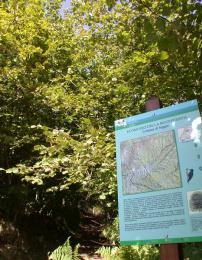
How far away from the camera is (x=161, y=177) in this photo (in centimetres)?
319

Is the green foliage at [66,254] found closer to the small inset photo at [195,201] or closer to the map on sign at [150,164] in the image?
the map on sign at [150,164]

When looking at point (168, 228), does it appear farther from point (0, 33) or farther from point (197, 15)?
point (0, 33)

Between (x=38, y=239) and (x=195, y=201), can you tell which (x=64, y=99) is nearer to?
(x=38, y=239)

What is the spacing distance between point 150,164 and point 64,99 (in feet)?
17.5

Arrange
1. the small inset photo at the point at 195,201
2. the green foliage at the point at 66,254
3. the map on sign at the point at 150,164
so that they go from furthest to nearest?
the green foliage at the point at 66,254 < the map on sign at the point at 150,164 < the small inset photo at the point at 195,201

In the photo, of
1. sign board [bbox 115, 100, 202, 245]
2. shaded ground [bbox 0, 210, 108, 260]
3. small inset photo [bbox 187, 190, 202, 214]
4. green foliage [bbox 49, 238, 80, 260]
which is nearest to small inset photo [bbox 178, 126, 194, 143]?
sign board [bbox 115, 100, 202, 245]

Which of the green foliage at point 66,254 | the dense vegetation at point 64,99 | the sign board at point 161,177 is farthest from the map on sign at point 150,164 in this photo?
the green foliage at point 66,254

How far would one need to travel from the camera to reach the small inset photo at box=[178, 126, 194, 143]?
318 centimetres

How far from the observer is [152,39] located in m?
3.01

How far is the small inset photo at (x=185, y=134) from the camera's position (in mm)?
3177

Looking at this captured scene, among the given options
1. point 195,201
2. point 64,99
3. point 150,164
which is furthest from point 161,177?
point 64,99

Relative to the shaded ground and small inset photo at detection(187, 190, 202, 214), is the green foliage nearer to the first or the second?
the shaded ground

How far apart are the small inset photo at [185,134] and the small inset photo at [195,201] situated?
18.5 inches

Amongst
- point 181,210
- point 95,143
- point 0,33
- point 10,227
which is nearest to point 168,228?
point 181,210
